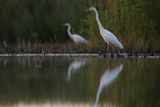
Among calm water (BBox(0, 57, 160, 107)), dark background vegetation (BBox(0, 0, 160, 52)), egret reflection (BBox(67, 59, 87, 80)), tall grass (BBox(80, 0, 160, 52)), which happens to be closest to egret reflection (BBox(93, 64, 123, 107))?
calm water (BBox(0, 57, 160, 107))

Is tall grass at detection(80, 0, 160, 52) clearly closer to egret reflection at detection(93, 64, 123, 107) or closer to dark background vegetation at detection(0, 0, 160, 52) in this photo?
dark background vegetation at detection(0, 0, 160, 52)

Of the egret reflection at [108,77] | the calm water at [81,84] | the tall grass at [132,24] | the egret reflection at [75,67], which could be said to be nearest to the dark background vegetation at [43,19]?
the tall grass at [132,24]

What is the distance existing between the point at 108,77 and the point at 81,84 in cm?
107

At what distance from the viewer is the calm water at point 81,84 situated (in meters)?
8.93

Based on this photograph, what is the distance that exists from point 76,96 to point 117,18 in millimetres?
11212

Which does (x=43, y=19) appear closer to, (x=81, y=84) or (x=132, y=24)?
(x=132, y=24)

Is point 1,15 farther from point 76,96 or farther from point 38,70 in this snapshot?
point 76,96

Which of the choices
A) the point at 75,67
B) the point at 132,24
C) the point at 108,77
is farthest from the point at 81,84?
the point at 132,24

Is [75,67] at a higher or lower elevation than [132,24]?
lower

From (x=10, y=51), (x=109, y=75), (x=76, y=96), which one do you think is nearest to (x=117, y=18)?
(x=10, y=51)

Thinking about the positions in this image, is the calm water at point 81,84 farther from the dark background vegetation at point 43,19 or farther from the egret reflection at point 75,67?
the dark background vegetation at point 43,19

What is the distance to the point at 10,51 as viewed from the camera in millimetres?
20672

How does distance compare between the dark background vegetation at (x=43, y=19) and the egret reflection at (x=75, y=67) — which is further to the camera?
the dark background vegetation at (x=43, y=19)

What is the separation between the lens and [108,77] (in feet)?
39.7
